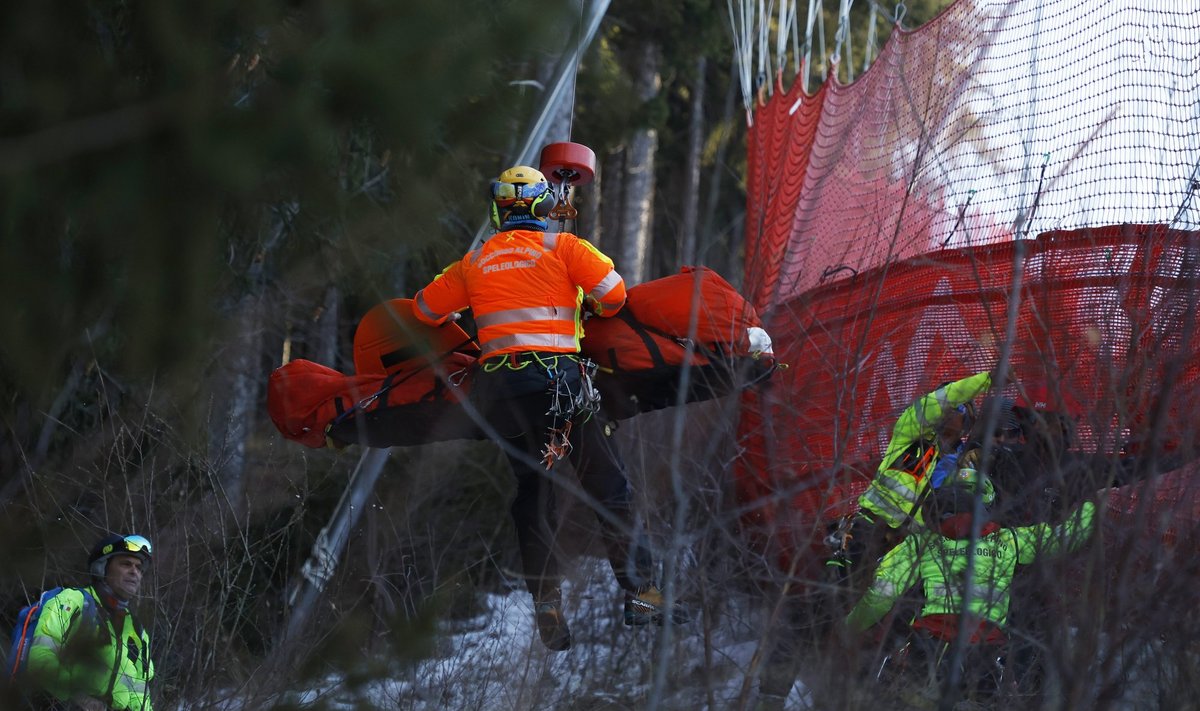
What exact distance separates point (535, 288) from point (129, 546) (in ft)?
5.99

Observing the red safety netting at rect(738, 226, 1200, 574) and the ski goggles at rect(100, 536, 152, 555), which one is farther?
the ski goggles at rect(100, 536, 152, 555)

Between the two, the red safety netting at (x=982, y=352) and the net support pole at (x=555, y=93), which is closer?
the red safety netting at (x=982, y=352)

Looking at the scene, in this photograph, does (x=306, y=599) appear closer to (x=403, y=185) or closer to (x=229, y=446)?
(x=229, y=446)

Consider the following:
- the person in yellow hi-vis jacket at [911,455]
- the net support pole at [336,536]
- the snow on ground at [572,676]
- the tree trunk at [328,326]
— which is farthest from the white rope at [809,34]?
the tree trunk at [328,326]

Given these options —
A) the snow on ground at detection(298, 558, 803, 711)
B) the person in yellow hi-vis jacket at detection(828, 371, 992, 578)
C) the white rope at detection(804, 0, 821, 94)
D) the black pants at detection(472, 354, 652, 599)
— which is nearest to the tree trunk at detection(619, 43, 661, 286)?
the white rope at detection(804, 0, 821, 94)

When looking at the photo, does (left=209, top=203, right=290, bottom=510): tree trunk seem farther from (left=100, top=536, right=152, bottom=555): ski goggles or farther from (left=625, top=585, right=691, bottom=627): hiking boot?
(left=625, top=585, right=691, bottom=627): hiking boot

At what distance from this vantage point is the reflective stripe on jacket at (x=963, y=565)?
4035 millimetres

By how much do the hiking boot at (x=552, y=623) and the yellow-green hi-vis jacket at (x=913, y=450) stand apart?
1211mm

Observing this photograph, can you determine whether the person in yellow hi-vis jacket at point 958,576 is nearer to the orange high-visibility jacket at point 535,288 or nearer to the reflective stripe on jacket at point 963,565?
the reflective stripe on jacket at point 963,565

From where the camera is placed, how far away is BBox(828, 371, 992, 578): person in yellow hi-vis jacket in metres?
4.88

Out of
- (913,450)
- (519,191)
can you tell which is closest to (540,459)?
(519,191)

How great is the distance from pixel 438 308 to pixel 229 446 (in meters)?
1.36

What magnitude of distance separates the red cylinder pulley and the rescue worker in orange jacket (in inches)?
9.6

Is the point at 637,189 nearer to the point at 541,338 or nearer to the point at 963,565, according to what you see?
the point at 541,338
